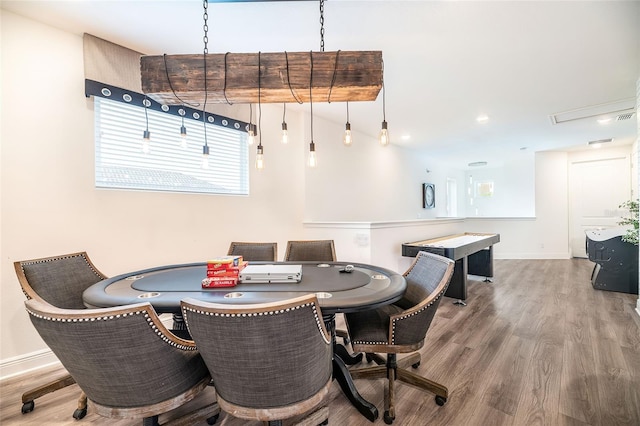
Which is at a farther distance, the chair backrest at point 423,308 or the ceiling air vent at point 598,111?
the ceiling air vent at point 598,111

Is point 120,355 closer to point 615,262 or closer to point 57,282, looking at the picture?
point 57,282

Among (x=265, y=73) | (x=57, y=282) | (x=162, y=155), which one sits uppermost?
(x=265, y=73)

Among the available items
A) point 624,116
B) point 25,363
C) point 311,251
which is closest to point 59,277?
point 25,363

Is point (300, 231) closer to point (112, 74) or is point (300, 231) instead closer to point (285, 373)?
point (112, 74)

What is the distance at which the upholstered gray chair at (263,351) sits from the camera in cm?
96

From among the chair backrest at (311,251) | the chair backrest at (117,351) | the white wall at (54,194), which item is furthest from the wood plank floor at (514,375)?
the chair backrest at (311,251)

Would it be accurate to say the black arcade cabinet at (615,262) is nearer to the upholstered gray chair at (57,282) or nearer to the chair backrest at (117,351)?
the chair backrest at (117,351)

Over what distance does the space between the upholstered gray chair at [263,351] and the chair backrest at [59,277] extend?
1373mm

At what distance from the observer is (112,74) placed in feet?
7.94

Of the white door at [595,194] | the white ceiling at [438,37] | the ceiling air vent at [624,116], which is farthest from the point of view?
the white door at [595,194]

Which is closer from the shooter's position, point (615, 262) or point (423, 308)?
point (423, 308)

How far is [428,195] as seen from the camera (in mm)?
7258

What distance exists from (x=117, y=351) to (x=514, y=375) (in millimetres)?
2454

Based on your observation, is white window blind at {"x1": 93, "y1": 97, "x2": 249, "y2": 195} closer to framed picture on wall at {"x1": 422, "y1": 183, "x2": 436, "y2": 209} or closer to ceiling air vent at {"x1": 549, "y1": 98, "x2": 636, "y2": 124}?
ceiling air vent at {"x1": 549, "y1": 98, "x2": 636, "y2": 124}
